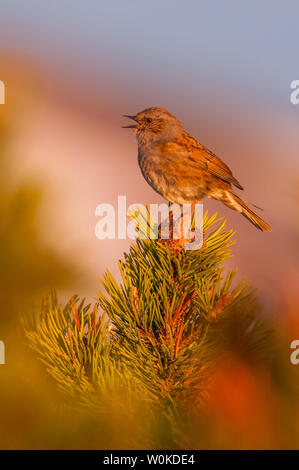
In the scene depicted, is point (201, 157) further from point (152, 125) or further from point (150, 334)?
point (150, 334)

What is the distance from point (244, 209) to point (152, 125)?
1069mm

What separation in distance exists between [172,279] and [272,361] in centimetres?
77

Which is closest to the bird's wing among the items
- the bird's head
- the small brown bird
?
the small brown bird

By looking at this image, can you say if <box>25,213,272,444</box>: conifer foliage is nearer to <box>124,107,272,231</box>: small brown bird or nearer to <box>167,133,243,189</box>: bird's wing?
<box>124,107,272,231</box>: small brown bird

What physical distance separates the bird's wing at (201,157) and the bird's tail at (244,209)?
0.57 feet

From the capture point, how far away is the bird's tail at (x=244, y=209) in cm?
392

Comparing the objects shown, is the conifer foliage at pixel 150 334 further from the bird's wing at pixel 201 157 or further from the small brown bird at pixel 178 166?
the bird's wing at pixel 201 157

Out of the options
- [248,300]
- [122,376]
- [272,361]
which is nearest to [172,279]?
[248,300]

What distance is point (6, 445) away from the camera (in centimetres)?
130

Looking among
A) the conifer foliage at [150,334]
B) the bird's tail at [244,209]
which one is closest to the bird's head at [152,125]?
the bird's tail at [244,209]

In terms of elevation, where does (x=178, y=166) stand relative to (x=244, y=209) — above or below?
above

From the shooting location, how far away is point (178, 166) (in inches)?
151

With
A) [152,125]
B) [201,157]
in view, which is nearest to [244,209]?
[201,157]

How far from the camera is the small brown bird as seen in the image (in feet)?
12.4
